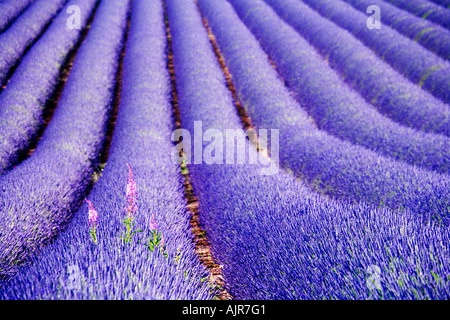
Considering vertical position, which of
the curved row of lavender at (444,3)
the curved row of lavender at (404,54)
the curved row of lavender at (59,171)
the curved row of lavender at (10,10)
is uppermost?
the curved row of lavender at (444,3)

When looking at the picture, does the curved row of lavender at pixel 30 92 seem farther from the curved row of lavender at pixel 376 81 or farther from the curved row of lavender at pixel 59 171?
the curved row of lavender at pixel 376 81

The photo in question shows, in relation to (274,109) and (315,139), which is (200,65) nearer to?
(274,109)

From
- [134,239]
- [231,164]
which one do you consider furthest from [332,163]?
[134,239]

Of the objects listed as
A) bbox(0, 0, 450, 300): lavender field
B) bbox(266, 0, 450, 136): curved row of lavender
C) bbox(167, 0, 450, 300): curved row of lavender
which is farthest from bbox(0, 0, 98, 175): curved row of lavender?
bbox(266, 0, 450, 136): curved row of lavender

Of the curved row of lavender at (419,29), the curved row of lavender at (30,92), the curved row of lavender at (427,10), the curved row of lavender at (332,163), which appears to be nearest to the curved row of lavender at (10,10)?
the curved row of lavender at (30,92)

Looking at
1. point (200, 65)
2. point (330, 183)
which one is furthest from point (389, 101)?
point (200, 65)

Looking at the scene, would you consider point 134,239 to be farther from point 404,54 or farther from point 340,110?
point 404,54

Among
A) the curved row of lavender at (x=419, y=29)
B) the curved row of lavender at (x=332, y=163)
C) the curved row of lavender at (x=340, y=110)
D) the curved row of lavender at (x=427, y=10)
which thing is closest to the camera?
the curved row of lavender at (x=332, y=163)

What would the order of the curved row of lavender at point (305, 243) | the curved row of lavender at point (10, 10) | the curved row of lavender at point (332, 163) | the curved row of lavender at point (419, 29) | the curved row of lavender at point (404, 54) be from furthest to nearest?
the curved row of lavender at point (10, 10), the curved row of lavender at point (419, 29), the curved row of lavender at point (404, 54), the curved row of lavender at point (332, 163), the curved row of lavender at point (305, 243)
